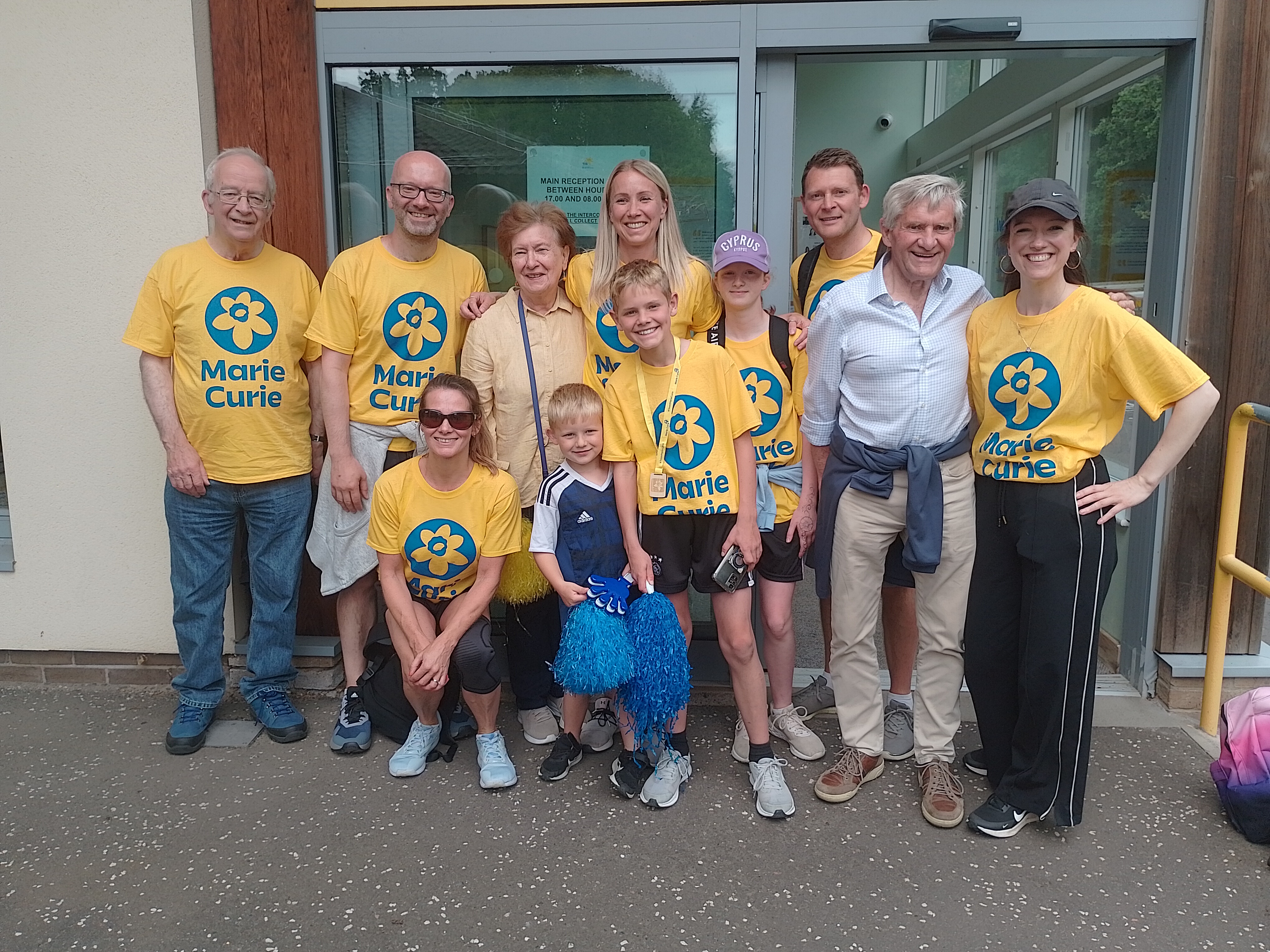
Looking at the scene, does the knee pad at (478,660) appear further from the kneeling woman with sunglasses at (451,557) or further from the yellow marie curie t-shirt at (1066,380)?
the yellow marie curie t-shirt at (1066,380)

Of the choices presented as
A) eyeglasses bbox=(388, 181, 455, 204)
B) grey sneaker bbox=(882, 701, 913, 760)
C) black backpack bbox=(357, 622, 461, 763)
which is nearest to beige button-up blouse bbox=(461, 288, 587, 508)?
eyeglasses bbox=(388, 181, 455, 204)

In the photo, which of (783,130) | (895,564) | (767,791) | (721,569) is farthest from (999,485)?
(783,130)

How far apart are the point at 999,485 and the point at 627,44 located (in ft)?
7.12

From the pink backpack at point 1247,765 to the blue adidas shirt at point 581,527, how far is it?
1979mm

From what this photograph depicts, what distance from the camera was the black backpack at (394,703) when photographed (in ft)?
11.3

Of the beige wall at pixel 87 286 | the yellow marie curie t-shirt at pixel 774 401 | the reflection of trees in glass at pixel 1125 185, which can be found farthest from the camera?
the reflection of trees in glass at pixel 1125 185

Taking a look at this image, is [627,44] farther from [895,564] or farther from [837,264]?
[895,564]

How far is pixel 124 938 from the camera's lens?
95.9 inches

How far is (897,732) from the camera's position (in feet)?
11.2

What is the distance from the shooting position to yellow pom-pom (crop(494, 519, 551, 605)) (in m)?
3.34

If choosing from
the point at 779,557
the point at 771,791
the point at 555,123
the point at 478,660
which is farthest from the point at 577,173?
the point at 771,791

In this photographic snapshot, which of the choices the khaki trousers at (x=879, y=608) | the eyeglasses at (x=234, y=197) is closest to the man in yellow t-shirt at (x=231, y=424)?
the eyeglasses at (x=234, y=197)

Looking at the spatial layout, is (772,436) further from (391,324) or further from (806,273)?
(391,324)

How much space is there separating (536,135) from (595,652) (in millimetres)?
2131
